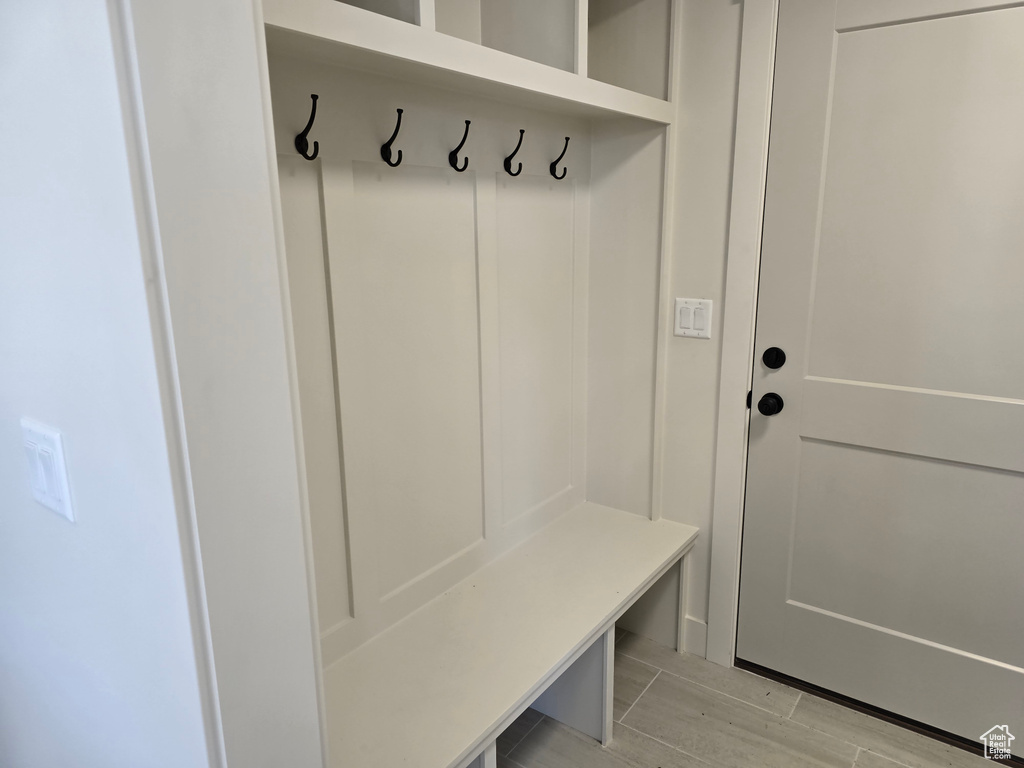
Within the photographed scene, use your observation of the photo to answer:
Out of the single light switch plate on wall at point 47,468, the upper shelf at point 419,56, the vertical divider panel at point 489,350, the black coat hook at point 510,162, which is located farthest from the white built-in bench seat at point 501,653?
the upper shelf at point 419,56

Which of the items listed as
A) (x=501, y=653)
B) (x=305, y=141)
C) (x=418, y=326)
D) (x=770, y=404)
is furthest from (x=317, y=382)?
(x=770, y=404)

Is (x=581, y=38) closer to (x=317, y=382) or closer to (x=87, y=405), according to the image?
(x=317, y=382)

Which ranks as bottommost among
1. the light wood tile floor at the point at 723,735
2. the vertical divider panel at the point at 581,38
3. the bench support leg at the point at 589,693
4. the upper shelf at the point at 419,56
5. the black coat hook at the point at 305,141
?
the light wood tile floor at the point at 723,735

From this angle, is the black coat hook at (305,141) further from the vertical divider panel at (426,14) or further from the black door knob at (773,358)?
the black door knob at (773,358)

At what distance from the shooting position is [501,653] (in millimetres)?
1592

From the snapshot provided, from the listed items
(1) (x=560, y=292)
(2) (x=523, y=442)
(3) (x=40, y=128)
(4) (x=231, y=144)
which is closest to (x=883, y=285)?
(1) (x=560, y=292)

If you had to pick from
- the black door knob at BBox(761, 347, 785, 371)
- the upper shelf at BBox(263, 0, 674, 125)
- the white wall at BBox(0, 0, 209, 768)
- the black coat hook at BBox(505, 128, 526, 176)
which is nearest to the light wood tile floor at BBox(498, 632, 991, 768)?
the black door knob at BBox(761, 347, 785, 371)

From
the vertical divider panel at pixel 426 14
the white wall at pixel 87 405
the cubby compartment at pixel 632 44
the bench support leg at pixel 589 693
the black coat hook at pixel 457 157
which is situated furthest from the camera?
the cubby compartment at pixel 632 44

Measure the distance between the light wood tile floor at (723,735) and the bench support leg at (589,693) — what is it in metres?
0.04

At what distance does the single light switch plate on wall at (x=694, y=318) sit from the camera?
2051mm

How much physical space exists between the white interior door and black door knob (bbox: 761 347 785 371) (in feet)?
0.06

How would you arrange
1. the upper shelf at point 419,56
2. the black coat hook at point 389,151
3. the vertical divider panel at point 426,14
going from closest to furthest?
the upper shelf at point 419,56
the vertical divider panel at point 426,14
the black coat hook at point 389,151

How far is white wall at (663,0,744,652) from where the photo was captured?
1.91 m

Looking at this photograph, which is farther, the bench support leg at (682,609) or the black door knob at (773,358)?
the bench support leg at (682,609)
